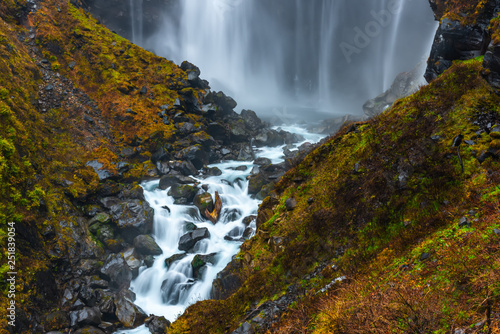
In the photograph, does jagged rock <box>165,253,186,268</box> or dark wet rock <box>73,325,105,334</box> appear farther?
jagged rock <box>165,253,186,268</box>

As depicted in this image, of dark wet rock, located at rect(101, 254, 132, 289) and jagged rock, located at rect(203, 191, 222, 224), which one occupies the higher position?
jagged rock, located at rect(203, 191, 222, 224)

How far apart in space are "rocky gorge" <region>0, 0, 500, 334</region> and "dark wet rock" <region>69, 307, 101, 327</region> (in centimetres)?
9

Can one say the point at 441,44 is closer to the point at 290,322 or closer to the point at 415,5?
the point at 290,322

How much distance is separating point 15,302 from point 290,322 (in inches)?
509

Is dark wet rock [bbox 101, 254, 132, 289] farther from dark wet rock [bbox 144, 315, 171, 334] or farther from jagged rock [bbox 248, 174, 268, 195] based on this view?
jagged rock [bbox 248, 174, 268, 195]

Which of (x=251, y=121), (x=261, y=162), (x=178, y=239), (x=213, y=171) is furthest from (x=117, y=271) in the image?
(x=251, y=121)

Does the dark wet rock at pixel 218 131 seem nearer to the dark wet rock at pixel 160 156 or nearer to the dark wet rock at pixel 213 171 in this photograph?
the dark wet rock at pixel 213 171

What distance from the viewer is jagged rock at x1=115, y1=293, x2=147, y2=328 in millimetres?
13547

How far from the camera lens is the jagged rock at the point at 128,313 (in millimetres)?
13547

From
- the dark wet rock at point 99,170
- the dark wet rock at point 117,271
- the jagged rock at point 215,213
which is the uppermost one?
the dark wet rock at point 99,170

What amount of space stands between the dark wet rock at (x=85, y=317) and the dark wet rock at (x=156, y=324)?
2505 mm

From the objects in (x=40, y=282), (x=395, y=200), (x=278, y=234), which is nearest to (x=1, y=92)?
(x=40, y=282)

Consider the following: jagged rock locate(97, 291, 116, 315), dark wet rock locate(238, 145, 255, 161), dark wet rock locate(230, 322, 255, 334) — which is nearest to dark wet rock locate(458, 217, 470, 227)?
dark wet rock locate(230, 322, 255, 334)

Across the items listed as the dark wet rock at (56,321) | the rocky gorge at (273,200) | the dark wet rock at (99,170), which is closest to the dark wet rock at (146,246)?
the rocky gorge at (273,200)
